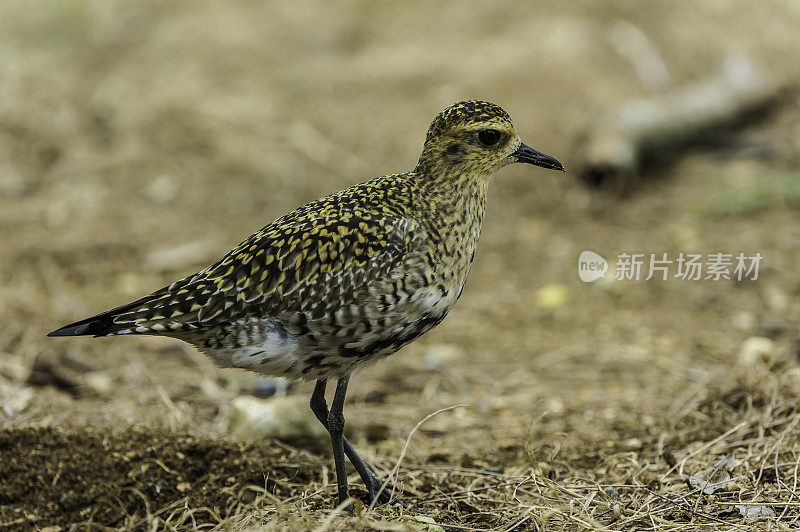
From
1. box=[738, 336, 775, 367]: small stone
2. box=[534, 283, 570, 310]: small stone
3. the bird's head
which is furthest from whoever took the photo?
box=[534, 283, 570, 310]: small stone

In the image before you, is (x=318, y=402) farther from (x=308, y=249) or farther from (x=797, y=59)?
(x=797, y=59)

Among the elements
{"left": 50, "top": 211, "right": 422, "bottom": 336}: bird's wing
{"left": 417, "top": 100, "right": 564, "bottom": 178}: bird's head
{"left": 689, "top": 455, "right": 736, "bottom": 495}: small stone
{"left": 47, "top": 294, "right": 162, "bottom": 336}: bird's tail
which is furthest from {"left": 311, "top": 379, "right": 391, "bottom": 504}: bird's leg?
{"left": 689, "top": 455, "right": 736, "bottom": 495}: small stone

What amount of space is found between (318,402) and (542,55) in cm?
859

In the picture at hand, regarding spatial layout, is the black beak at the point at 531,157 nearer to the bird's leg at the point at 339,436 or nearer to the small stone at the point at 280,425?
the bird's leg at the point at 339,436

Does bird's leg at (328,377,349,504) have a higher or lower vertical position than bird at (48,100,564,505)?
lower

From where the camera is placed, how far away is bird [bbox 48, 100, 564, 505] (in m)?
4.25

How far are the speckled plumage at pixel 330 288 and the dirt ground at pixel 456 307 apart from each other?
0.71 metres

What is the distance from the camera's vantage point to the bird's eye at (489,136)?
4586 millimetres

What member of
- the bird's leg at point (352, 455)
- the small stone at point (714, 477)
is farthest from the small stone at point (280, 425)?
the small stone at point (714, 477)

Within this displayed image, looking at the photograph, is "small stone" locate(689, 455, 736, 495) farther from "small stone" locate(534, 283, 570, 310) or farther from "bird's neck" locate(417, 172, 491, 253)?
"small stone" locate(534, 283, 570, 310)

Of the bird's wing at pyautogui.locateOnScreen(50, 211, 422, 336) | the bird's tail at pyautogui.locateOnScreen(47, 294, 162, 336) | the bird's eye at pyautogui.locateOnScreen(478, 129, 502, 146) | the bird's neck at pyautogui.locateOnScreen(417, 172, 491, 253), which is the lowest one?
the bird's tail at pyautogui.locateOnScreen(47, 294, 162, 336)

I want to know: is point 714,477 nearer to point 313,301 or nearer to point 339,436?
point 339,436

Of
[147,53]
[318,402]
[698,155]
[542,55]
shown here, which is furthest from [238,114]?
[318,402]

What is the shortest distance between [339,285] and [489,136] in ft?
3.65
